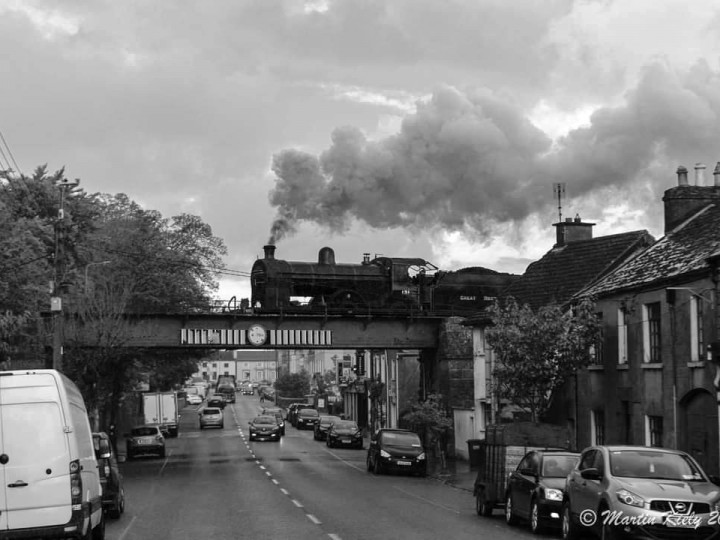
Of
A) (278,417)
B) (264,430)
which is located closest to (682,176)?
(264,430)

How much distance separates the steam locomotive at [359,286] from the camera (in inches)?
1815

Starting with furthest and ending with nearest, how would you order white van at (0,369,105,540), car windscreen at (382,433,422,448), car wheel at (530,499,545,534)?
car windscreen at (382,433,422,448) < car wheel at (530,499,545,534) < white van at (0,369,105,540)

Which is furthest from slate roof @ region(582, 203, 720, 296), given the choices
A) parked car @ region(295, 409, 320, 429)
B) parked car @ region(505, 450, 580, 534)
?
parked car @ region(295, 409, 320, 429)

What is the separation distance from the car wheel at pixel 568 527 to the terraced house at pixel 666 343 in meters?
8.30

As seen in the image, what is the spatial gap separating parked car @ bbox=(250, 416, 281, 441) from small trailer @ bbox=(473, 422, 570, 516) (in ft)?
123

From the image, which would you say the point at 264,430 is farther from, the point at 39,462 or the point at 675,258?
the point at 39,462

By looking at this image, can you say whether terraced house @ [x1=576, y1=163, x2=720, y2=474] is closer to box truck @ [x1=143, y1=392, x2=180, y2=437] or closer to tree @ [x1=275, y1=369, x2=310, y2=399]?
box truck @ [x1=143, y1=392, x2=180, y2=437]

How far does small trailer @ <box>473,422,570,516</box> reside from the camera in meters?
23.5

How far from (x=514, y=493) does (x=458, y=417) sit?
2664 centimetres

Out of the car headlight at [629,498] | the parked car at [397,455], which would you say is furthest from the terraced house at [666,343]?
the car headlight at [629,498]

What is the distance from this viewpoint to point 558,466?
2045 centimetres

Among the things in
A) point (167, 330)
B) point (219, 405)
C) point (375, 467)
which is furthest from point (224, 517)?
point (219, 405)

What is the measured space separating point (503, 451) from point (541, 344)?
7.12 m

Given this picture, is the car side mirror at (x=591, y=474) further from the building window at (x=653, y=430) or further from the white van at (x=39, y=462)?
the building window at (x=653, y=430)
